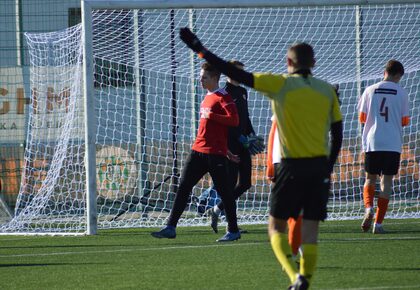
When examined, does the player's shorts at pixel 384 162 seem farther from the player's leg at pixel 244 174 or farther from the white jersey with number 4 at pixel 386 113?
the player's leg at pixel 244 174

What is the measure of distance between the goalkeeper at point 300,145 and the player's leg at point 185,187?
163 inches

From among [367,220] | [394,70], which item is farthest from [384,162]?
[394,70]

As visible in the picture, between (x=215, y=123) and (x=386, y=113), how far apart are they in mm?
2321

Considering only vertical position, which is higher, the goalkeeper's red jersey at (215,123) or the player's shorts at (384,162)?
the goalkeeper's red jersey at (215,123)

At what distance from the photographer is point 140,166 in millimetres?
16688

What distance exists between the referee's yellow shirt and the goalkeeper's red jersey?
4.27m

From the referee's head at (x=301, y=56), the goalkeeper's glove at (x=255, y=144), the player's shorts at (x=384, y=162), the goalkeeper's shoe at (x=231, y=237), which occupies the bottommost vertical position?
the goalkeeper's shoe at (x=231, y=237)

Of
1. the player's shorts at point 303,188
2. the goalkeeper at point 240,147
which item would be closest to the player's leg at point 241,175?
the goalkeeper at point 240,147

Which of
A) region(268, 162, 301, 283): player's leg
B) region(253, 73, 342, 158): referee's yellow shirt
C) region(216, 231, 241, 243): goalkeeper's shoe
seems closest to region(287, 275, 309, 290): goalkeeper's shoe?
region(268, 162, 301, 283): player's leg

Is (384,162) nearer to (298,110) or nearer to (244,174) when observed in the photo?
(244,174)

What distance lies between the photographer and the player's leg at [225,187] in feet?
38.7

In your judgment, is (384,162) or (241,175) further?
(241,175)

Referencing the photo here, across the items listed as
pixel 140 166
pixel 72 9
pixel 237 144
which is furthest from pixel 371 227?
pixel 72 9

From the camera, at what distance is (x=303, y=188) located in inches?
289
